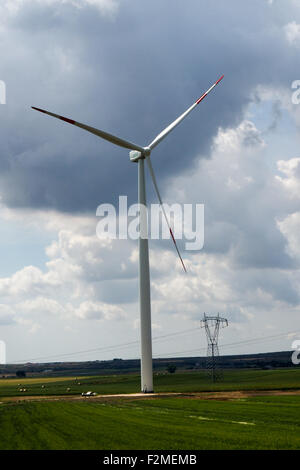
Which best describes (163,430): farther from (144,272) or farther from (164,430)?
(144,272)

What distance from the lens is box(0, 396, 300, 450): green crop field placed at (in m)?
33.6

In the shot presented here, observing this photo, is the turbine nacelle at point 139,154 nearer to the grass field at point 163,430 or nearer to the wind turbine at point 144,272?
the wind turbine at point 144,272

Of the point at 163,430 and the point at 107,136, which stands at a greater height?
the point at 107,136

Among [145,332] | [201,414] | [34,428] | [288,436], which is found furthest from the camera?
[145,332]

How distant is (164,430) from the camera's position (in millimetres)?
40438

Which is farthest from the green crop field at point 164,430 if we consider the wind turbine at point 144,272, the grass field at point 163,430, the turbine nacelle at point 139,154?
the turbine nacelle at point 139,154

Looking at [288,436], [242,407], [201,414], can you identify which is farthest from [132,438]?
[242,407]

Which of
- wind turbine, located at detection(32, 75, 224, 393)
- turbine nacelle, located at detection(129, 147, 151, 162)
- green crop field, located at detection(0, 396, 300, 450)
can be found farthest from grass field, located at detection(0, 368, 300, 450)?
turbine nacelle, located at detection(129, 147, 151, 162)

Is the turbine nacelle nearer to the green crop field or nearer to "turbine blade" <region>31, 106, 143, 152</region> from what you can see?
"turbine blade" <region>31, 106, 143, 152</region>

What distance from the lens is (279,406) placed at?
59.7 meters

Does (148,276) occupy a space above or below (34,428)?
above

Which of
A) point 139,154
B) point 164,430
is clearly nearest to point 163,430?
point 164,430
